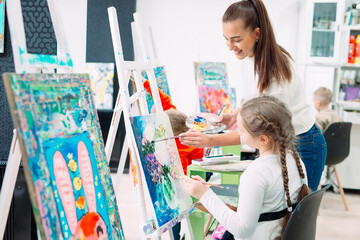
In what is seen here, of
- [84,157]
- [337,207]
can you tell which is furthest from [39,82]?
[337,207]

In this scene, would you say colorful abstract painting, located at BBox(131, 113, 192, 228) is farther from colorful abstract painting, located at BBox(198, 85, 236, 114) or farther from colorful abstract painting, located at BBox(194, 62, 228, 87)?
colorful abstract painting, located at BBox(194, 62, 228, 87)

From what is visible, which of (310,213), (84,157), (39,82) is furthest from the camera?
(310,213)

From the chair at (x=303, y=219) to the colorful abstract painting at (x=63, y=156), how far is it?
0.52 m

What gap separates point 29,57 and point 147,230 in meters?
0.71

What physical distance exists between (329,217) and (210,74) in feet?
5.51

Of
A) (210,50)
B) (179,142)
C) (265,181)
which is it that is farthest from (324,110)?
(265,181)

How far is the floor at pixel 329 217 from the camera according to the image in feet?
10.3

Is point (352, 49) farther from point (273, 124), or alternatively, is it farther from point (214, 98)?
point (273, 124)

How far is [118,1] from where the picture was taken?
4.44 meters

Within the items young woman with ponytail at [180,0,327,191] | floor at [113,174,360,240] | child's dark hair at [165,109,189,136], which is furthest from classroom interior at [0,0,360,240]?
young woman with ponytail at [180,0,327,191]

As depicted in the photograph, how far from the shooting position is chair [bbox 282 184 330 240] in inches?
49.0

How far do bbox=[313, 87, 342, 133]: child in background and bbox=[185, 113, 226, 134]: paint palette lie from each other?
2.22 meters

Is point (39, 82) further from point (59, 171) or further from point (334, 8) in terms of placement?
point (334, 8)

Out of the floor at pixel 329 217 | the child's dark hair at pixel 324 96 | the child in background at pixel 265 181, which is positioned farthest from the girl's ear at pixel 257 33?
the child's dark hair at pixel 324 96
